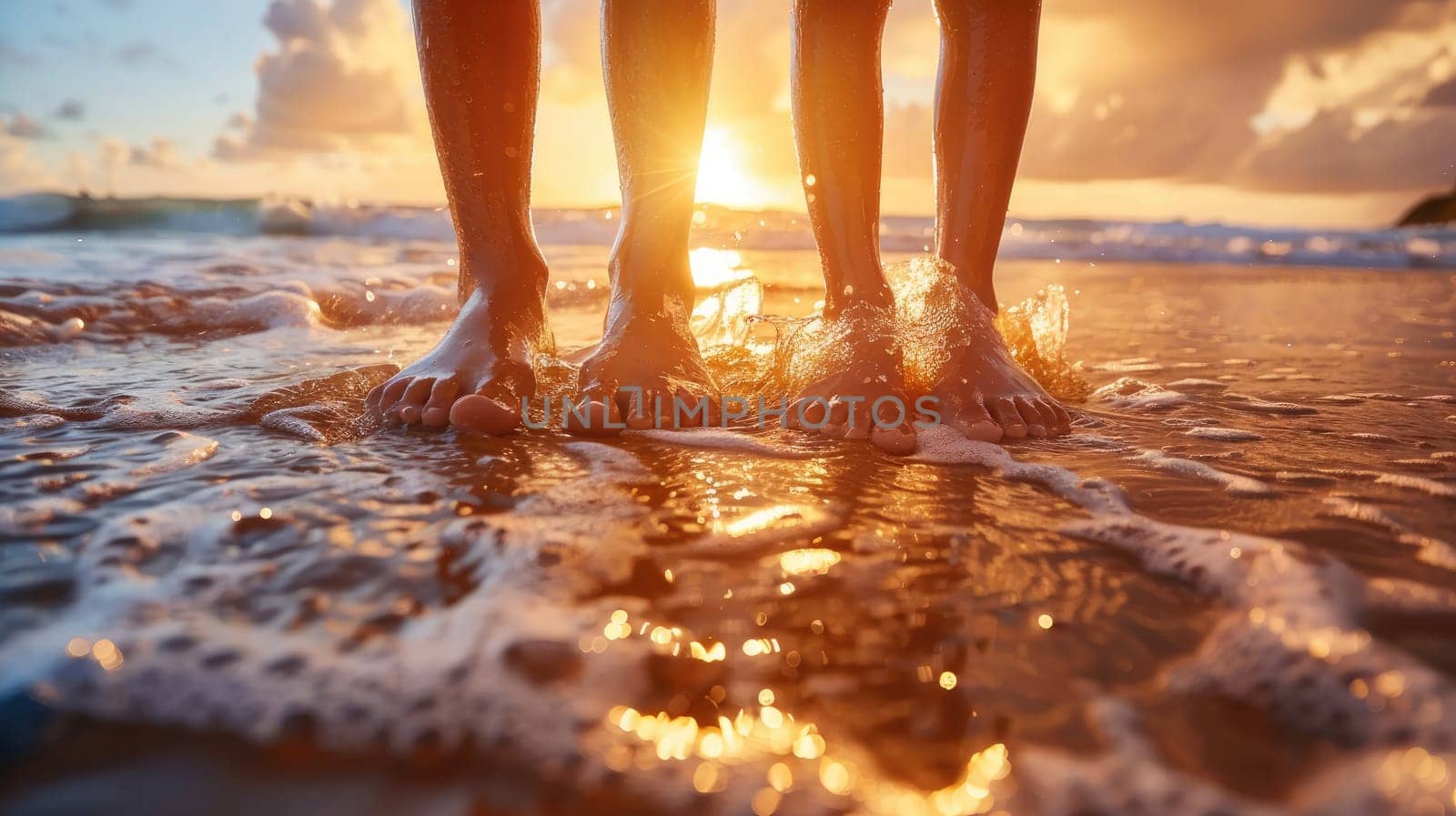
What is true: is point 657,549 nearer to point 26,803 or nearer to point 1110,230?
point 26,803

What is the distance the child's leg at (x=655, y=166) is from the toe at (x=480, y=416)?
26 cm

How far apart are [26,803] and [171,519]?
0.51 metres

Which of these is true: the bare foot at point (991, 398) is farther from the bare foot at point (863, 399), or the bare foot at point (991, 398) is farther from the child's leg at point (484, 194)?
the child's leg at point (484, 194)

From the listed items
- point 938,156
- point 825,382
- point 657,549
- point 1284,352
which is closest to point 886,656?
point 657,549

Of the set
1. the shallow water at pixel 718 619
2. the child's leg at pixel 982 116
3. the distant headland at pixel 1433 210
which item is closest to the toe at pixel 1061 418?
the shallow water at pixel 718 619

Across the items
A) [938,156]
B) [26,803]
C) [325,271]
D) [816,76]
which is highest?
[816,76]

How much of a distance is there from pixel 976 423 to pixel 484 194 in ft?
3.92

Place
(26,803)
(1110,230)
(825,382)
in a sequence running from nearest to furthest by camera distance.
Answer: (26,803) → (825,382) → (1110,230)

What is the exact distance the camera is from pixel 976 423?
1.66 meters

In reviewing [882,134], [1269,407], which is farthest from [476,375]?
[1269,407]

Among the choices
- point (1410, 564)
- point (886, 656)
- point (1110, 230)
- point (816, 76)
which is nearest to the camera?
point (886, 656)

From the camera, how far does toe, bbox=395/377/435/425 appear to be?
1629mm

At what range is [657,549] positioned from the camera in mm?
1021

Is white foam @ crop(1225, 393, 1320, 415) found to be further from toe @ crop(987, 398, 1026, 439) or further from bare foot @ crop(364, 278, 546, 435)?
bare foot @ crop(364, 278, 546, 435)
